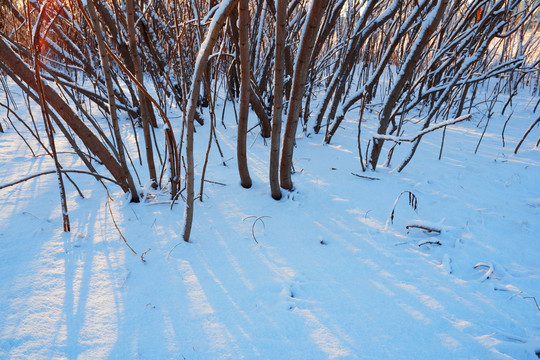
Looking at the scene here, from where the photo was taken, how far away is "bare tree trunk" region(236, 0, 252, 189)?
1037 mm

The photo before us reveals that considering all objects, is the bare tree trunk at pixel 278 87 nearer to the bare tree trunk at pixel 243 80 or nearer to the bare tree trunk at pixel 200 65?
the bare tree trunk at pixel 243 80

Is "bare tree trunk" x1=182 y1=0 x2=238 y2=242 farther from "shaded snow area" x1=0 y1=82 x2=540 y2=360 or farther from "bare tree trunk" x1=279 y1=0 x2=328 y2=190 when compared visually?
"bare tree trunk" x1=279 y1=0 x2=328 y2=190

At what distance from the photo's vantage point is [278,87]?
3.80 ft

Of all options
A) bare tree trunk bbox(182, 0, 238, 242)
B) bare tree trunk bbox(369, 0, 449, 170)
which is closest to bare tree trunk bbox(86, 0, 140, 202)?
bare tree trunk bbox(182, 0, 238, 242)

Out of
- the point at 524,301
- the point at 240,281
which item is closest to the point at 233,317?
the point at 240,281

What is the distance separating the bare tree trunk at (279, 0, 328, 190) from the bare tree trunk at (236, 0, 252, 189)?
195 mm

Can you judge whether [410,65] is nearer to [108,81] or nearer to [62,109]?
[108,81]

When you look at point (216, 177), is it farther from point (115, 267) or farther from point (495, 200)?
point (495, 200)

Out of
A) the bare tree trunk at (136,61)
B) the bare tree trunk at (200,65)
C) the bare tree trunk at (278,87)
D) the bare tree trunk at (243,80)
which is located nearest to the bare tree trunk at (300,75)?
the bare tree trunk at (278,87)

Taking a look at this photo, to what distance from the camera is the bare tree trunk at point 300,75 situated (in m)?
1.03

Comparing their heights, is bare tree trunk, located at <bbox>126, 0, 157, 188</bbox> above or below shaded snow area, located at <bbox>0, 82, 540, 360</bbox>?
above

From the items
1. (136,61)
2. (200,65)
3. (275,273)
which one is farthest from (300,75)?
(275,273)

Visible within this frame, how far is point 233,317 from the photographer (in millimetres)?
777

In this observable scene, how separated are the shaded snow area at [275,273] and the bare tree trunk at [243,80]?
13 cm
